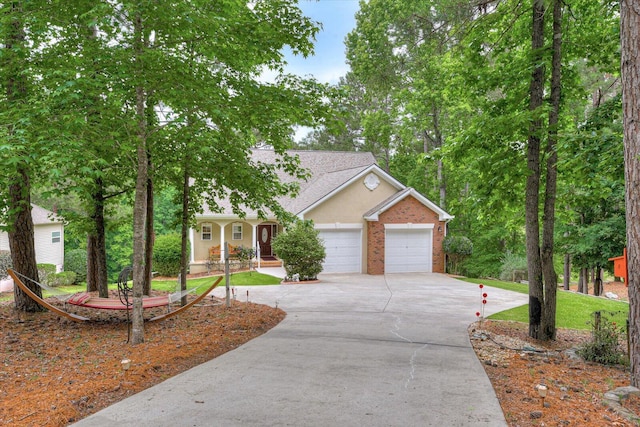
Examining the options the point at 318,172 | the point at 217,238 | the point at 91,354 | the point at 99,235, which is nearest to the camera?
the point at 91,354

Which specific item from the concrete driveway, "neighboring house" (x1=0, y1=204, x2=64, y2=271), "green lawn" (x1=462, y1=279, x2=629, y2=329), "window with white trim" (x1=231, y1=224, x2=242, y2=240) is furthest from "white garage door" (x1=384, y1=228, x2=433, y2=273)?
"neighboring house" (x1=0, y1=204, x2=64, y2=271)

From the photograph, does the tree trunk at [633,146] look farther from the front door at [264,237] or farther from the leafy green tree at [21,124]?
the front door at [264,237]

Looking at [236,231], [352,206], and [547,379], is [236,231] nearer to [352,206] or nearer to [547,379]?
[352,206]

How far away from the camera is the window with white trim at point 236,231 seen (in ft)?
72.7

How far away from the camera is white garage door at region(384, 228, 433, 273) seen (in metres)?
18.2

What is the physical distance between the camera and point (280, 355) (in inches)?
244

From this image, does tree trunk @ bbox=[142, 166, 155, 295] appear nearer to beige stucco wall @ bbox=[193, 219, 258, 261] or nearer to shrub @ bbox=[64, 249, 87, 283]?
beige stucco wall @ bbox=[193, 219, 258, 261]

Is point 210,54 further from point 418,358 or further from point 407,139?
point 407,139

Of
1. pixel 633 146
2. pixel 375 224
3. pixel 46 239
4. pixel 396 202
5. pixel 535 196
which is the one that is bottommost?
pixel 46 239

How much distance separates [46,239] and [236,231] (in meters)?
11.2

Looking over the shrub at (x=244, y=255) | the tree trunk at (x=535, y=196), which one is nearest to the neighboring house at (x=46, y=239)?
the shrub at (x=244, y=255)

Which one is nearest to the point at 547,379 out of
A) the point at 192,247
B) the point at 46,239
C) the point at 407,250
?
the point at 407,250

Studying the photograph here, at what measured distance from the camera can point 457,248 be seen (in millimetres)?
18156

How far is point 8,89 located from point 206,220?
13.1 metres
